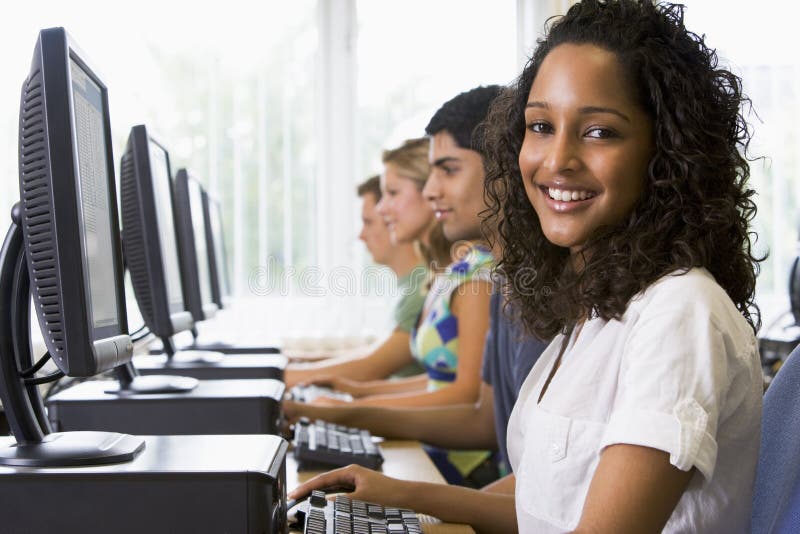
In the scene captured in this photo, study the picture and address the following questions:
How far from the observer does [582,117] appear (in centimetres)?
97

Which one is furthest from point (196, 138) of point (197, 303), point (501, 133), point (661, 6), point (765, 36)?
point (661, 6)

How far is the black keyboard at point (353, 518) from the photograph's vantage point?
0.97m

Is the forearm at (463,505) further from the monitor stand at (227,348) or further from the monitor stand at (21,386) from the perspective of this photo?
the monitor stand at (227,348)

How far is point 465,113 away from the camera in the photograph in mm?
2084

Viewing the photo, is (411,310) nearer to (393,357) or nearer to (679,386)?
(393,357)

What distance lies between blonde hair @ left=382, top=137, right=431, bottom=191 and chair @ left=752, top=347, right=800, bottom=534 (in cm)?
194

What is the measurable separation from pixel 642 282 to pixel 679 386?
0.52ft

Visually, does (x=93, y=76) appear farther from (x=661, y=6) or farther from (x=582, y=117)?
(x=661, y=6)

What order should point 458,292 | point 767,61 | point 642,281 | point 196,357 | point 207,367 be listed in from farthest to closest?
point 767,61
point 458,292
point 196,357
point 207,367
point 642,281

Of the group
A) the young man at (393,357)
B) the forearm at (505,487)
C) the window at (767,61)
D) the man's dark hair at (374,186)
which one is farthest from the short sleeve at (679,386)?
the window at (767,61)

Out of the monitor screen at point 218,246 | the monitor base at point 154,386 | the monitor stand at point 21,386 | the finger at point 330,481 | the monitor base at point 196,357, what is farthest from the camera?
the monitor screen at point 218,246

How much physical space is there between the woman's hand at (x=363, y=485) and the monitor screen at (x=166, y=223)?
47 cm

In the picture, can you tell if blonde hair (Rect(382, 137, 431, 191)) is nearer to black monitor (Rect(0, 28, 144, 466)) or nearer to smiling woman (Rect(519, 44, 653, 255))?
smiling woman (Rect(519, 44, 653, 255))

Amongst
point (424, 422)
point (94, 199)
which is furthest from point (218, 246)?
point (94, 199)
